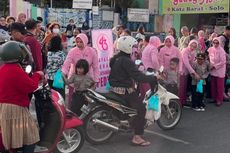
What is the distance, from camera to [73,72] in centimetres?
761

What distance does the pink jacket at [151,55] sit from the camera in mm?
9000

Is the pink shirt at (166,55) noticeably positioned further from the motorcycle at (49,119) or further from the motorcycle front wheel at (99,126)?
the motorcycle at (49,119)

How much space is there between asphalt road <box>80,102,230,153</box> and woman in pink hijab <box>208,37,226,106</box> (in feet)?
4.15

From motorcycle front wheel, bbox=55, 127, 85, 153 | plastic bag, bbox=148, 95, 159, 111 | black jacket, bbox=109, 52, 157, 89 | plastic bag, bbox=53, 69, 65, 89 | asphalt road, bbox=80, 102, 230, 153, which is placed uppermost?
black jacket, bbox=109, 52, 157, 89

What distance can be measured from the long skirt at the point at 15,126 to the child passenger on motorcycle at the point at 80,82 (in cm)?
238

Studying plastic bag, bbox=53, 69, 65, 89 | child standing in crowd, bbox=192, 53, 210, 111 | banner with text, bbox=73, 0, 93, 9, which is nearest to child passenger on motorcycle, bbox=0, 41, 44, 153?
plastic bag, bbox=53, 69, 65, 89

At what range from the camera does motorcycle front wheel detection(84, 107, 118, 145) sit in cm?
655

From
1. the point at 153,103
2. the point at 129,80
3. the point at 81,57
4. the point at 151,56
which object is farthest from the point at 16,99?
the point at 151,56

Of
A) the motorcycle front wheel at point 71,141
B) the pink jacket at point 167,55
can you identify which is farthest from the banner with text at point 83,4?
the motorcycle front wheel at point 71,141

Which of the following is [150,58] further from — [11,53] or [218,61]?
[11,53]

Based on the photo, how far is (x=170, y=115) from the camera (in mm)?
7727

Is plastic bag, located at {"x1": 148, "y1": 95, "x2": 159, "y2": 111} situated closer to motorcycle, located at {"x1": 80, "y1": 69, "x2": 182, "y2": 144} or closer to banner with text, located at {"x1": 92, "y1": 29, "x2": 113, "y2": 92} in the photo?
motorcycle, located at {"x1": 80, "y1": 69, "x2": 182, "y2": 144}

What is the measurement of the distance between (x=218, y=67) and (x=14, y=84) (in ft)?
21.3

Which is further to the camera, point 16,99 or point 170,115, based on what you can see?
point 170,115
